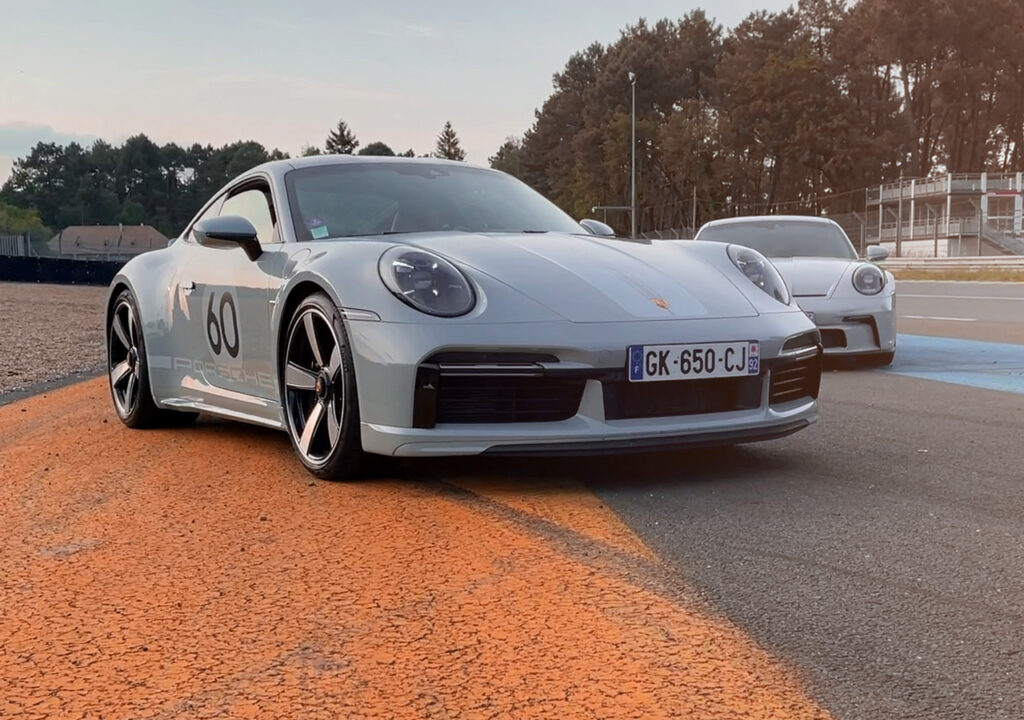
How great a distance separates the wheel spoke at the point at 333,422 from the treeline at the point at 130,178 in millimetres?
138307

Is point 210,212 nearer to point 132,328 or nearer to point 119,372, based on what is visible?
point 132,328

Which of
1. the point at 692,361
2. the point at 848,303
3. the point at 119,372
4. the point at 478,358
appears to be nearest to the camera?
the point at 478,358

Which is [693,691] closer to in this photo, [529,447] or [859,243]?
[529,447]

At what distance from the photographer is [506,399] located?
11.9 feet

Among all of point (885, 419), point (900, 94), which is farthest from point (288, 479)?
point (900, 94)

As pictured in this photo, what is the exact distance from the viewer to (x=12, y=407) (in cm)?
652

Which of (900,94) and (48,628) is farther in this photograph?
(900,94)

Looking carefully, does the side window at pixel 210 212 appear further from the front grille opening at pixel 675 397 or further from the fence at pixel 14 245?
the fence at pixel 14 245

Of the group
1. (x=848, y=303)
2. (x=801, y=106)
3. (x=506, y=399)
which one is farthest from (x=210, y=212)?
(x=801, y=106)

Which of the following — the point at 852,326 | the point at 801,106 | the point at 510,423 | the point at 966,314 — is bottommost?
the point at 966,314

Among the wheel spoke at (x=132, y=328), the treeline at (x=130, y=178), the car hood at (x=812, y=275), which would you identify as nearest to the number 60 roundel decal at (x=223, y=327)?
the wheel spoke at (x=132, y=328)

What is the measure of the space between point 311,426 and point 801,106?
73071 mm

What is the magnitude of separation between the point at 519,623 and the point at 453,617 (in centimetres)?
15

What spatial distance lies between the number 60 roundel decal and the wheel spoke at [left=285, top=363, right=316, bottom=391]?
508mm
